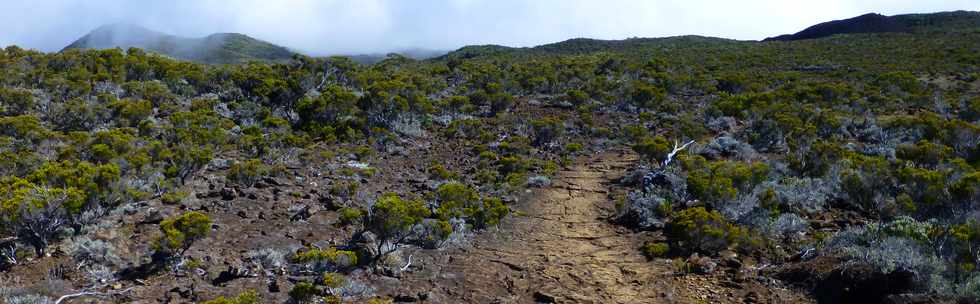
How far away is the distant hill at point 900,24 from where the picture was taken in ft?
171

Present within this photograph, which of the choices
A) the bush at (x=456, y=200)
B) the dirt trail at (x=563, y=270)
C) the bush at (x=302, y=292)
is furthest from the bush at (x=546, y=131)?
the bush at (x=302, y=292)

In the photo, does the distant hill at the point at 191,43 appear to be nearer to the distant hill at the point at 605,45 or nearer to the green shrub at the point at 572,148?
the distant hill at the point at 605,45

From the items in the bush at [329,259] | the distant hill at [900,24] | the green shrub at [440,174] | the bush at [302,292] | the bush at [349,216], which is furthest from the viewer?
the distant hill at [900,24]

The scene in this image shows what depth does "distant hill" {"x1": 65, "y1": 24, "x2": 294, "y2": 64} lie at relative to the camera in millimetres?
89750

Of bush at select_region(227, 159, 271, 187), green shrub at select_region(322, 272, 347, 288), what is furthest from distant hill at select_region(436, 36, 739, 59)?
green shrub at select_region(322, 272, 347, 288)

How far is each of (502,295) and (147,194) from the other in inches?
239

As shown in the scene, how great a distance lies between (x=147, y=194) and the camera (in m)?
9.28

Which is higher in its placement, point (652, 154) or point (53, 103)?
point (53, 103)

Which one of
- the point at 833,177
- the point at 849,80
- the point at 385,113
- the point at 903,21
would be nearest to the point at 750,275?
the point at 833,177

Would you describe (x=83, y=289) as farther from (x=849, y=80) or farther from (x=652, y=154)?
(x=849, y=80)

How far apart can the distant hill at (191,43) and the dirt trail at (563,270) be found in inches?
3334

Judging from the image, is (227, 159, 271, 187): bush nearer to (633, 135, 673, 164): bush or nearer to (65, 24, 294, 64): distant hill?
(633, 135, 673, 164): bush

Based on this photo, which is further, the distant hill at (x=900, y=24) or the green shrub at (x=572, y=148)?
the distant hill at (x=900, y=24)

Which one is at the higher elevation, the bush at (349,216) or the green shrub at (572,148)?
the bush at (349,216)
